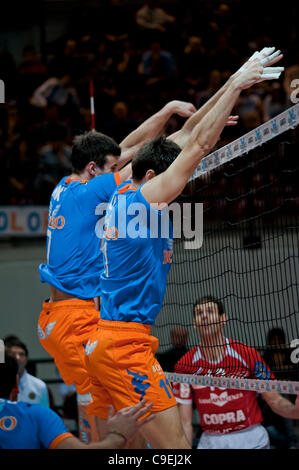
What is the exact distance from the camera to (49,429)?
4109 millimetres

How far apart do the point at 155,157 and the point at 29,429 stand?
1.84 meters

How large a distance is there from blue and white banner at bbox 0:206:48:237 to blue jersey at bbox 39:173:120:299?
5.91 metres

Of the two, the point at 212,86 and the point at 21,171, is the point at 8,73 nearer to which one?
the point at 21,171

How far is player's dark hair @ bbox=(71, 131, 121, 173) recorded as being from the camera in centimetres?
572

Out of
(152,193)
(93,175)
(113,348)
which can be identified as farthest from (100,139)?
(113,348)

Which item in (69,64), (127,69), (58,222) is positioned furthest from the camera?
(69,64)

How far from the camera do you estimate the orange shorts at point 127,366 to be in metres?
4.43

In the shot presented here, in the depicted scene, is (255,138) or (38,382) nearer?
(255,138)

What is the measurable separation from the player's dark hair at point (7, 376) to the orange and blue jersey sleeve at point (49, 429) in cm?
23

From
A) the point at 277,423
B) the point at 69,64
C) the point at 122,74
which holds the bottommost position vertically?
the point at 277,423

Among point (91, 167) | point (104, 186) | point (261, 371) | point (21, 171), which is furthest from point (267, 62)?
point (21, 171)

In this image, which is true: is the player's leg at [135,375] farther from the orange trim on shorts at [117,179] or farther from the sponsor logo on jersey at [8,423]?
the orange trim on shorts at [117,179]
